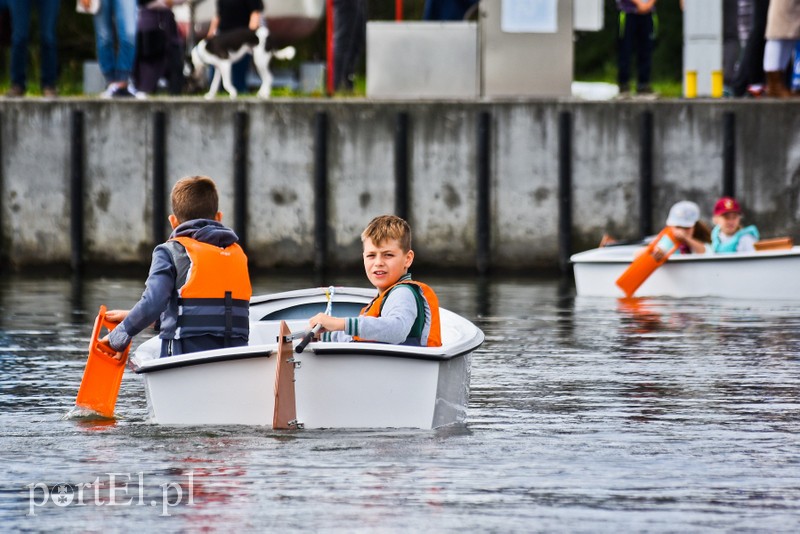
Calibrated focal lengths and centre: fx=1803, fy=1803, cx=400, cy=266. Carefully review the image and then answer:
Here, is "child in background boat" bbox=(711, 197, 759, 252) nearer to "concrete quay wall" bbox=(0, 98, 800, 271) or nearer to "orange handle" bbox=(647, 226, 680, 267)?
"orange handle" bbox=(647, 226, 680, 267)

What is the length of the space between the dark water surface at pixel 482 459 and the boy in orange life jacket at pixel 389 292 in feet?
1.60

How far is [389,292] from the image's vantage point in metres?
8.33

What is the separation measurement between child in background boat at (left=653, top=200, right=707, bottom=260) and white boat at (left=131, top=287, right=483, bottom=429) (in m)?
8.18

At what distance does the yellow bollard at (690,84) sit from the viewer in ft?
69.1

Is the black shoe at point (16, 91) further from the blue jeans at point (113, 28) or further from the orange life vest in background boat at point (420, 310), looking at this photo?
the orange life vest in background boat at point (420, 310)

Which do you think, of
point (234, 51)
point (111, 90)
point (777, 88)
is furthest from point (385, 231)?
point (111, 90)

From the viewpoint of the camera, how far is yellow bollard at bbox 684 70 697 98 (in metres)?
21.0

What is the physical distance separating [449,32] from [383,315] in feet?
39.6

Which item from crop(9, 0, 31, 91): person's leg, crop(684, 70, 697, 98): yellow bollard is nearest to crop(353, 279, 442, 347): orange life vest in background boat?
crop(9, 0, 31, 91): person's leg

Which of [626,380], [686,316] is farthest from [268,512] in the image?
[686,316]

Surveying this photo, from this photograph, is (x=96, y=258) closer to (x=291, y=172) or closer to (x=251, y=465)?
(x=291, y=172)

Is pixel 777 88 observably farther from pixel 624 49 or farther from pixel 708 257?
pixel 708 257

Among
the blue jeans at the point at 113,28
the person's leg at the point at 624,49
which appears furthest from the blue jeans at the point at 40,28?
the person's leg at the point at 624,49

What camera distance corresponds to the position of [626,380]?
35.2 feet
